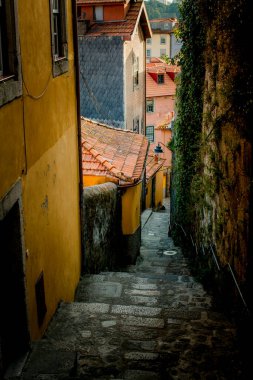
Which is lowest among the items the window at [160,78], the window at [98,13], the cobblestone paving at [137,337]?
the cobblestone paving at [137,337]

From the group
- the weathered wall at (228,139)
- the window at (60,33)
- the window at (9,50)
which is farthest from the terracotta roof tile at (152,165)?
the window at (9,50)

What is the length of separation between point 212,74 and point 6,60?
468 centimetres

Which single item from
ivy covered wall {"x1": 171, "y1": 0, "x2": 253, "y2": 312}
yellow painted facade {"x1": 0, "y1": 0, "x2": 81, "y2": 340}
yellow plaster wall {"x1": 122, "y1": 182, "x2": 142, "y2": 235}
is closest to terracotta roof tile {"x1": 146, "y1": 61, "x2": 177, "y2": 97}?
yellow plaster wall {"x1": 122, "y1": 182, "x2": 142, "y2": 235}

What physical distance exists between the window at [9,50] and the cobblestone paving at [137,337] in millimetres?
2756

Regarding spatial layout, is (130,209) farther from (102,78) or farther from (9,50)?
(102,78)

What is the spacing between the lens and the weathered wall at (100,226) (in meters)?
9.89

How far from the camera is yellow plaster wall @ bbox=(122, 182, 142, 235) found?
41.0 feet

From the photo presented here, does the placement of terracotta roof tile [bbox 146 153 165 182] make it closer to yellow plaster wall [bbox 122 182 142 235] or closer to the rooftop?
the rooftop

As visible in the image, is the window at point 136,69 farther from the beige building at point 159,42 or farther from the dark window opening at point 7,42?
the beige building at point 159,42

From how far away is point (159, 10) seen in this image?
287 ft

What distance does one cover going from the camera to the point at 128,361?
5430mm

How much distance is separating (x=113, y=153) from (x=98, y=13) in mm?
9435

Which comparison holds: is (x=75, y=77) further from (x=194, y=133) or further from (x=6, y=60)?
(x=6, y=60)

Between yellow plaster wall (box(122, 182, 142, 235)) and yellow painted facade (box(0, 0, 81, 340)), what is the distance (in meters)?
4.17
